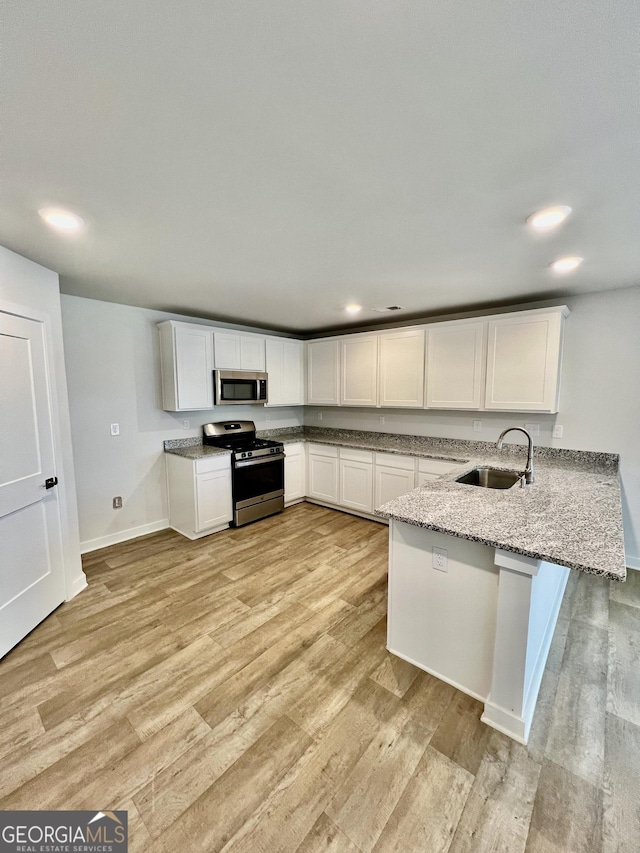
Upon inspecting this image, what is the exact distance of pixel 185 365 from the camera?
363 centimetres

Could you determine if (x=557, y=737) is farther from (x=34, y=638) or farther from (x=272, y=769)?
(x=34, y=638)

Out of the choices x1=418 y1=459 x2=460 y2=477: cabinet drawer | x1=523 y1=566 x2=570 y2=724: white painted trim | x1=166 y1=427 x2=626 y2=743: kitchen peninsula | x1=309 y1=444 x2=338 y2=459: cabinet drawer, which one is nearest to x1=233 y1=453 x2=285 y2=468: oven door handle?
x1=309 y1=444 x2=338 y2=459: cabinet drawer

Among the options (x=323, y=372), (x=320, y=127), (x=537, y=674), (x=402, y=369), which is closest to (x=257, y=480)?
(x=323, y=372)

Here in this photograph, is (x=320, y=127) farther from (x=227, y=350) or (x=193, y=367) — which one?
(x=227, y=350)

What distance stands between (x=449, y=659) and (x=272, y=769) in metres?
1.02

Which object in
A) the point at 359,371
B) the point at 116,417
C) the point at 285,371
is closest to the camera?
the point at 116,417

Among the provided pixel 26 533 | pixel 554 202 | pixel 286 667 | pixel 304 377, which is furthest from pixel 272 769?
pixel 304 377

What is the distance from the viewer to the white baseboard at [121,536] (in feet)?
11.0

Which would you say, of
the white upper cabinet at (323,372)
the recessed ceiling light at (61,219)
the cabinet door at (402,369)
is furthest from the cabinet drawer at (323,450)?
the recessed ceiling light at (61,219)

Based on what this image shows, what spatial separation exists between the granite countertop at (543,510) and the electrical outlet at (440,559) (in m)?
0.19

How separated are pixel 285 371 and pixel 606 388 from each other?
3.48m

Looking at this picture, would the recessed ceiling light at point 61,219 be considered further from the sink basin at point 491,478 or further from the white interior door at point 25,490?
the sink basin at point 491,478

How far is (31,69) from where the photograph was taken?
0.91 m

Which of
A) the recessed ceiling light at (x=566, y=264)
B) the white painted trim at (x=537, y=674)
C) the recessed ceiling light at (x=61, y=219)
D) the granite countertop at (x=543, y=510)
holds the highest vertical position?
the recessed ceiling light at (x=566, y=264)
